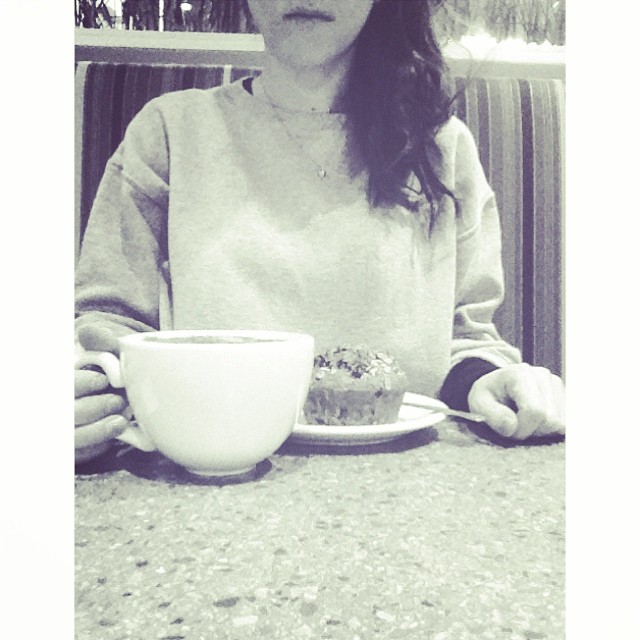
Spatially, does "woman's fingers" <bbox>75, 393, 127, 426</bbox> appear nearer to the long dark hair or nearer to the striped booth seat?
the striped booth seat

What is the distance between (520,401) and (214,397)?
0.25m

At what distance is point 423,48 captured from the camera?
0.49 meters

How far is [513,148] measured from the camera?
50cm

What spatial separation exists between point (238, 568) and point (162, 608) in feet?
0.16

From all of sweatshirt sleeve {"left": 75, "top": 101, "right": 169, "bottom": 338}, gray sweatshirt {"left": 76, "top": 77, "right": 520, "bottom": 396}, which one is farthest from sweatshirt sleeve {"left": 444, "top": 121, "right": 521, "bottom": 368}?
→ sweatshirt sleeve {"left": 75, "top": 101, "right": 169, "bottom": 338}

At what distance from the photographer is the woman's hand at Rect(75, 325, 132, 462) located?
430 mm

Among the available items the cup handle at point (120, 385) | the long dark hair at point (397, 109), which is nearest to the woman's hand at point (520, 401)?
the long dark hair at point (397, 109)

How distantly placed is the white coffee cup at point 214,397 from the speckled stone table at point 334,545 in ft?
0.07

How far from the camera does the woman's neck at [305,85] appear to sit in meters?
0.50

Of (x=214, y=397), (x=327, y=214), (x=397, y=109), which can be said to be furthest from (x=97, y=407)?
(x=397, y=109)

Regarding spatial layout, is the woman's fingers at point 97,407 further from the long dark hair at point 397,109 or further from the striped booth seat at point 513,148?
the long dark hair at point 397,109
